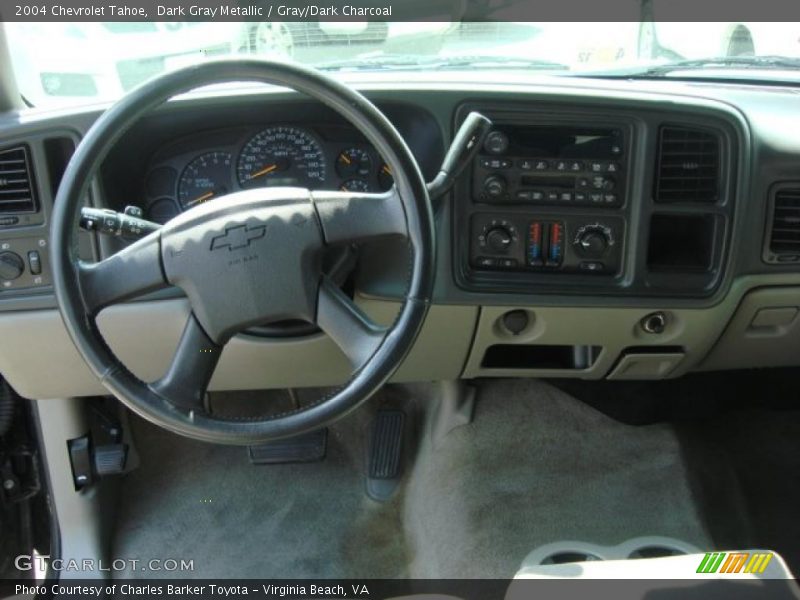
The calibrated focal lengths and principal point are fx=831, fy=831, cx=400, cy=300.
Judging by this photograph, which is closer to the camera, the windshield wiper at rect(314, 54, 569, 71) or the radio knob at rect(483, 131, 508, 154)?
the radio knob at rect(483, 131, 508, 154)

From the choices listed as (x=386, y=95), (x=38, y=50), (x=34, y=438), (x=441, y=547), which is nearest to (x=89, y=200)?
(x=38, y=50)

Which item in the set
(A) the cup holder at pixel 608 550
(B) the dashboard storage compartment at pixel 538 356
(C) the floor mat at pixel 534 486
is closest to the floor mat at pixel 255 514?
(C) the floor mat at pixel 534 486

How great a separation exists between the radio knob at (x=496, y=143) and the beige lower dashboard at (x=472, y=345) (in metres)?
0.34

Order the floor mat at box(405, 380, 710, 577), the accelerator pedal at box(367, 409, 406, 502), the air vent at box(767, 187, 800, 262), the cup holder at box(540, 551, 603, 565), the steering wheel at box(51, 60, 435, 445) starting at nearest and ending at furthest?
the steering wheel at box(51, 60, 435, 445), the air vent at box(767, 187, 800, 262), the cup holder at box(540, 551, 603, 565), the floor mat at box(405, 380, 710, 577), the accelerator pedal at box(367, 409, 406, 502)

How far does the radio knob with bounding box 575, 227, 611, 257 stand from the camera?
1.72m

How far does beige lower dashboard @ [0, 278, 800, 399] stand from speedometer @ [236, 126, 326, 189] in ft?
0.97

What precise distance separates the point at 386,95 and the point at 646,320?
0.76 meters

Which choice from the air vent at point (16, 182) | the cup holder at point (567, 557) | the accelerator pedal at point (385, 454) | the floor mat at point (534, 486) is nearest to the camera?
the air vent at point (16, 182)

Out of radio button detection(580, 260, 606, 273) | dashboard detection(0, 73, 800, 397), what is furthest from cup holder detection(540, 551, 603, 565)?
radio button detection(580, 260, 606, 273)

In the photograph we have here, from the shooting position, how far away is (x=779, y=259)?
178cm

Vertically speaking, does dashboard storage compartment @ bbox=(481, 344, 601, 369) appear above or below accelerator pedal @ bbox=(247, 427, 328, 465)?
above

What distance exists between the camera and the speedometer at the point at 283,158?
5.52 feet

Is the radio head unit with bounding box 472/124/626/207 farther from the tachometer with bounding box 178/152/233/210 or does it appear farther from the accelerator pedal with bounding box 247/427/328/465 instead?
the accelerator pedal with bounding box 247/427/328/465

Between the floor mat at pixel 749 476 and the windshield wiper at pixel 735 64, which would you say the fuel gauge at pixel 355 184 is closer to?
the windshield wiper at pixel 735 64
